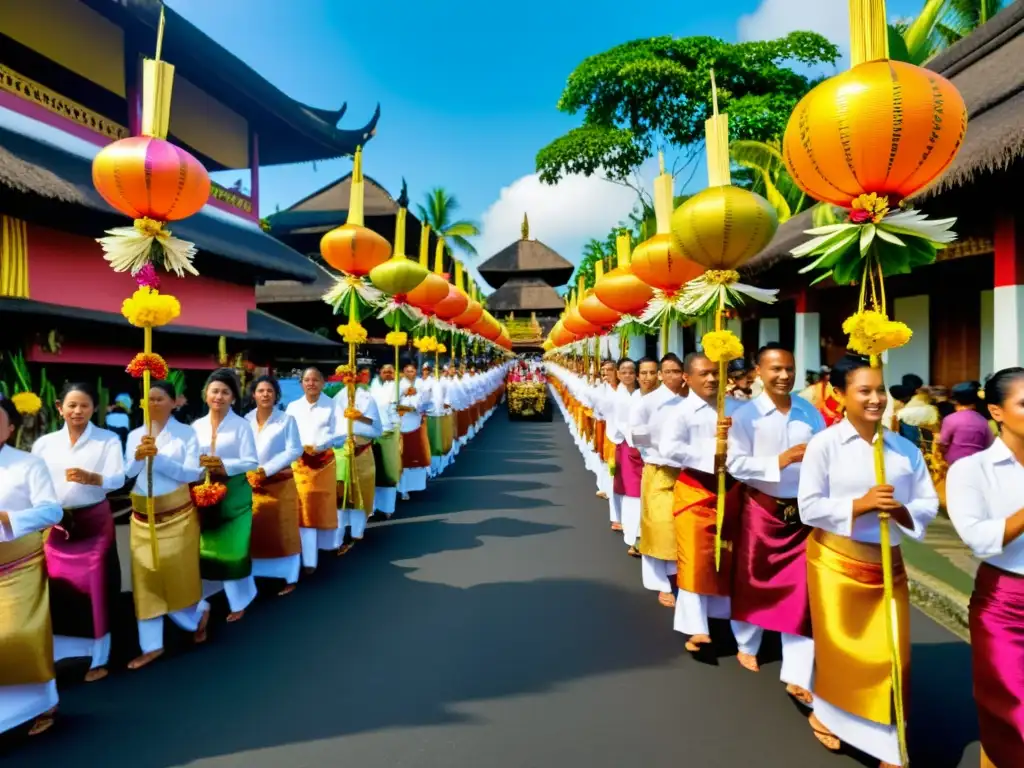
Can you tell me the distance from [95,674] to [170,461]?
1.15m

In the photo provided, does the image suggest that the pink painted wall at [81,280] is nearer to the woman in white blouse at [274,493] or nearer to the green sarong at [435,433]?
the green sarong at [435,433]

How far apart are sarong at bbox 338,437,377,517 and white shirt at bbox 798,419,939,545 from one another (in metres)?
4.23

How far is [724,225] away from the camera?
3748mm

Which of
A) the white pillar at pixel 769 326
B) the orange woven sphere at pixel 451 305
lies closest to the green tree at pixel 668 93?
the white pillar at pixel 769 326

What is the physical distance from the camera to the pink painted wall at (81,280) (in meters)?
7.91

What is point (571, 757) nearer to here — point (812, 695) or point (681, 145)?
point (812, 695)

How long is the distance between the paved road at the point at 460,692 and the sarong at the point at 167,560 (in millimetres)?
323

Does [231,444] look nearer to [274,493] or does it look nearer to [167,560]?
[274,493]

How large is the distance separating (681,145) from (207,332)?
14804mm

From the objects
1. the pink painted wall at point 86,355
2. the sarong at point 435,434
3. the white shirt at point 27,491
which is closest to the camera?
the white shirt at point 27,491

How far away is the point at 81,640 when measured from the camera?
3.45m

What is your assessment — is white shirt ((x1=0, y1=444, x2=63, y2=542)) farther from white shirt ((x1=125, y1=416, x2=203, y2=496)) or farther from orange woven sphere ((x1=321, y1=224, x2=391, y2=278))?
orange woven sphere ((x1=321, y1=224, x2=391, y2=278))

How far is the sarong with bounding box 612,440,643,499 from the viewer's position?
5.86m

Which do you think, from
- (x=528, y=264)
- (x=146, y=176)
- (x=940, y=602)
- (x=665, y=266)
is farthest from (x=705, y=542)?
(x=528, y=264)
